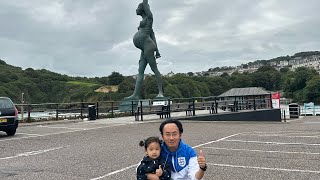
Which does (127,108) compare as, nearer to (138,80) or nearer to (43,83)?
(138,80)

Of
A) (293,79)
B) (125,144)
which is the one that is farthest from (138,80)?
(293,79)

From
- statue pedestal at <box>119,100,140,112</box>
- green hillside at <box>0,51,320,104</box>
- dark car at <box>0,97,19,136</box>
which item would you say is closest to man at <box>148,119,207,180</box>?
dark car at <box>0,97,19,136</box>

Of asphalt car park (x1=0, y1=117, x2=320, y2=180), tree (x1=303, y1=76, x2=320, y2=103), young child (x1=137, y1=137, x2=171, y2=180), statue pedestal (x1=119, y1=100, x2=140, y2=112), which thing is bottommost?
asphalt car park (x1=0, y1=117, x2=320, y2=180)

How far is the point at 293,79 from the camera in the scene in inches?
4663

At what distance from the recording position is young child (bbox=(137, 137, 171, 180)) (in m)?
3.10

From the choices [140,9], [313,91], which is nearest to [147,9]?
[140,9]

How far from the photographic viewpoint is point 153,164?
10.2 ft

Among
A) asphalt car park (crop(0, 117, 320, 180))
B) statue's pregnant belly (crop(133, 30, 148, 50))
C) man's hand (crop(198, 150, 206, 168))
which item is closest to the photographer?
man's hand (crop(198, 150, 206, 168))

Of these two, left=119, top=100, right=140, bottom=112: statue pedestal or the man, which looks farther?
left=119, top=100, right=140, bottom=112: statue pedestal

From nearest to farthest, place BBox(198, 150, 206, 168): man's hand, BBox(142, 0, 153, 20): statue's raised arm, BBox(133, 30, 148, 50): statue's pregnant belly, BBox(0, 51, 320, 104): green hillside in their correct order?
BBox(198, 150, 206, 168): man's hand → BBox(142, 0, 153, 20): statue's raised arm → BBox(133, 30, 148, 50): statue's pregnant belly → BBox(0, 51, 320, 104): green hillside

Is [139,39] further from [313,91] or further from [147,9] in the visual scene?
[313,91]

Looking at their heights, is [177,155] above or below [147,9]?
below

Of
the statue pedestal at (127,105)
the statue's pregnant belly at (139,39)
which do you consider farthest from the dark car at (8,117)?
the statue's pregnant belly at (139,39)

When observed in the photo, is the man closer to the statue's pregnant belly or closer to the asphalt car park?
the asphalt car park
